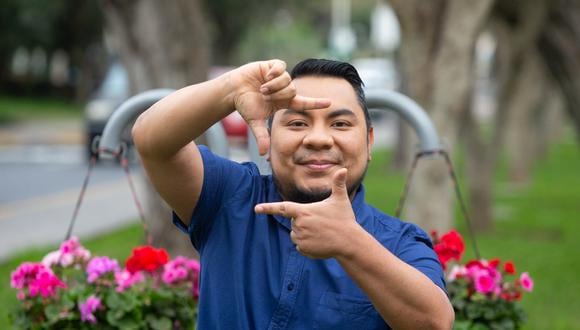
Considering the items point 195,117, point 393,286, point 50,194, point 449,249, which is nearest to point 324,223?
point 393,286

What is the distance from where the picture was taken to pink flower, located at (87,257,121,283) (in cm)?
395

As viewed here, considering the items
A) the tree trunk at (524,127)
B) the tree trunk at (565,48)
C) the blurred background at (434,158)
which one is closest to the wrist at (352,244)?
the blurred background at (434,158)

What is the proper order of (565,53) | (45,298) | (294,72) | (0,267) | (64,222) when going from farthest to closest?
(64,222) → (565,53) → (0,267) → (45,298) → (294,72)

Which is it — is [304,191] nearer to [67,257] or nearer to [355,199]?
[355,199]

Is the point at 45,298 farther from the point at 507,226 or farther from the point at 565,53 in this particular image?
the point at 507,226

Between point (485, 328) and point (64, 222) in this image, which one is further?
point (64, 222)

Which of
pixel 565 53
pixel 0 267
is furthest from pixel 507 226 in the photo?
pixel 0 267

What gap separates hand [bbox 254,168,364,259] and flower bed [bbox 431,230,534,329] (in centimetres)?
175

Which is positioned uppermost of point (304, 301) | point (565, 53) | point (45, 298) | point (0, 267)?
point (565, 53)

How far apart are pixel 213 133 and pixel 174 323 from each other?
724mm

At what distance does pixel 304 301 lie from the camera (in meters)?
2.51

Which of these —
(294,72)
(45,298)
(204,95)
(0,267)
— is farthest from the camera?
(0,267)

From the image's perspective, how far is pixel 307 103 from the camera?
2.38 metres

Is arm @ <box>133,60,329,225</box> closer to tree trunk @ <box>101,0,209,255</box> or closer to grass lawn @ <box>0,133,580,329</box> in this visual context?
grass lawn @ <box>0,133,580,329</box>
